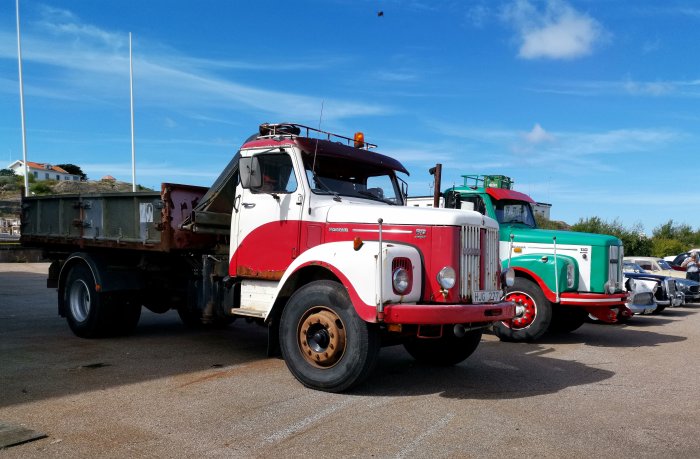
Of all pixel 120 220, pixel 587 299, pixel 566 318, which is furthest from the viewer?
pixel 566 318

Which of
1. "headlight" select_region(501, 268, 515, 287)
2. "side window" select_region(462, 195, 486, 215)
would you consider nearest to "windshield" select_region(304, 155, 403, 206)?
"headlight" select_region(501, 268, 515, 287)

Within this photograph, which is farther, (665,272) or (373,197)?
(665,272)

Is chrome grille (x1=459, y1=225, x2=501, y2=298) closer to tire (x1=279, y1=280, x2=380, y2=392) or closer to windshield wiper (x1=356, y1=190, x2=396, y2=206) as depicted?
tire (x1=279, y1=280, x2=380, y2=392)

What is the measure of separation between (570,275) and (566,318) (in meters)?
1.40

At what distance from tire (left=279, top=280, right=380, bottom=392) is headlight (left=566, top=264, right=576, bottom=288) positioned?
497cm

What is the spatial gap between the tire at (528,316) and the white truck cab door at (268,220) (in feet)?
14.3

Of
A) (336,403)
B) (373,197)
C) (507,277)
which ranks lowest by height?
(336,403)

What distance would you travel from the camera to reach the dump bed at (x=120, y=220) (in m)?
7.73

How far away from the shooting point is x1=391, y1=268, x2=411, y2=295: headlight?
549cm

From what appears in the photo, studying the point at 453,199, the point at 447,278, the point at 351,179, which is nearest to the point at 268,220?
the point at 351,179

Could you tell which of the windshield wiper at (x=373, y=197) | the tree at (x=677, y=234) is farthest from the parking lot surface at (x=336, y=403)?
the tree at (x=677, y=234)

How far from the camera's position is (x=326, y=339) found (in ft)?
19.0

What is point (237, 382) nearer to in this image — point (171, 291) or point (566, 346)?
point (171, 291)

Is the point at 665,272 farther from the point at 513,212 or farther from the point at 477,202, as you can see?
the point at 477,202
